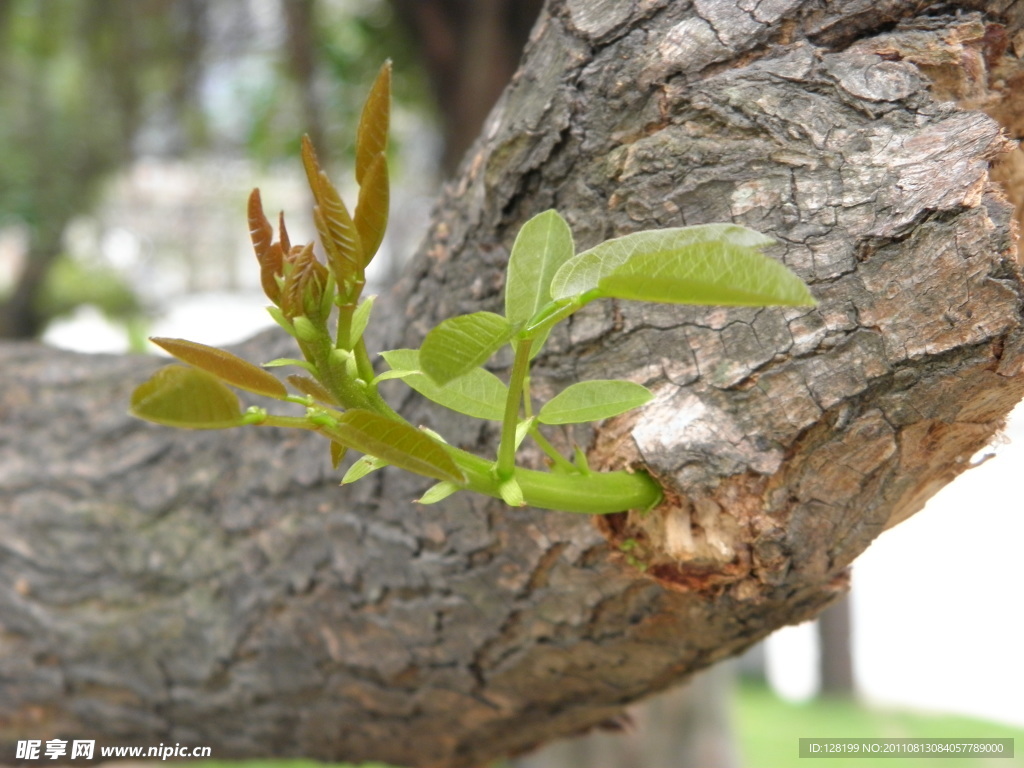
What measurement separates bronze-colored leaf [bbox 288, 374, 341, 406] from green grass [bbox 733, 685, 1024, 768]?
1829 mm

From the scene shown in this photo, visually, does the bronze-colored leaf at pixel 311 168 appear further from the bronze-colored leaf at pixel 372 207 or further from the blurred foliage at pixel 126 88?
the blurred foliage at pixel 126 88

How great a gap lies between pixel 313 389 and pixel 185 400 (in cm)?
5

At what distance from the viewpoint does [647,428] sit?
18.2 inches

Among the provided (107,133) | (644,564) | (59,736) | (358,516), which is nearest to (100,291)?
→ (107,133)

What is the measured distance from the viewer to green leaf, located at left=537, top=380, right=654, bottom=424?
0.39 meters

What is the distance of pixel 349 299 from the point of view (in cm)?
33

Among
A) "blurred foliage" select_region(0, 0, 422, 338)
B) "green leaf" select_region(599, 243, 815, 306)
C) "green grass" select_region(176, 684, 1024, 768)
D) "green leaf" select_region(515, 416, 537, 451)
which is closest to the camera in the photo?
Result: "green leaf" select_region(599, 243, 815, 306)

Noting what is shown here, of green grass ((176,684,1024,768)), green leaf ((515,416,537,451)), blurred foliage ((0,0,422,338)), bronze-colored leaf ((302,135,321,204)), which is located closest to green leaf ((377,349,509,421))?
green leaf ((515,416,537,451))

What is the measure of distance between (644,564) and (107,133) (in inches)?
73.7

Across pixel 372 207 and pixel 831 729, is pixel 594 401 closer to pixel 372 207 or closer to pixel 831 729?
pixel 372 207

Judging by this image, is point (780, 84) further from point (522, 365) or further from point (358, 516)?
point (358, 516)

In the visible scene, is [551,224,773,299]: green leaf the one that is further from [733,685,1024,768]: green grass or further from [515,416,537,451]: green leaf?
[733,685,1024,768]: green grass

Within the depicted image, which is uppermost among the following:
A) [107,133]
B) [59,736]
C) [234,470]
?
[107,133]

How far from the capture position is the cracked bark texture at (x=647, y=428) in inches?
16.5
